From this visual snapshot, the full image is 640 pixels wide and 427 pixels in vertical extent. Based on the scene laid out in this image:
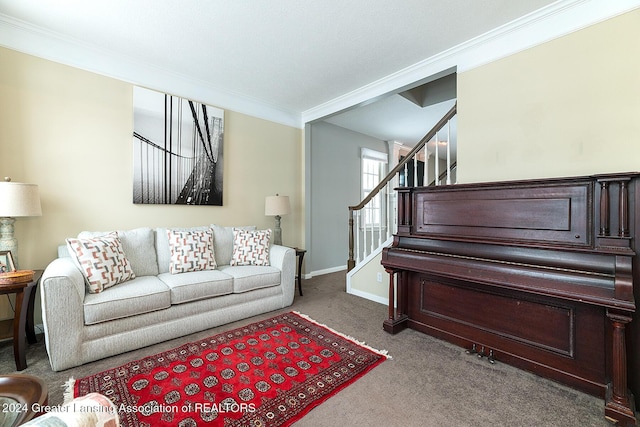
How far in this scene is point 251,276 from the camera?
296cm

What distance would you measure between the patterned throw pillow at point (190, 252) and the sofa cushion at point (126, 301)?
34 cm

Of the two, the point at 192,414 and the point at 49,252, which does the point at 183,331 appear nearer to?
the point at 192,414

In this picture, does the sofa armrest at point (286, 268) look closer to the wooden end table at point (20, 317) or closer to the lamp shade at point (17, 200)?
the wooden end table at point (20, 317)

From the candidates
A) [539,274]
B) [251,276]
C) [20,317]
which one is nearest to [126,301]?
[20,317]

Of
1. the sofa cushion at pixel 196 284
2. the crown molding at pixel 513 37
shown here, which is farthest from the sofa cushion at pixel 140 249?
the crown molding at pixel 513 37

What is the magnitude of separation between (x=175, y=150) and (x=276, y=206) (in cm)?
142

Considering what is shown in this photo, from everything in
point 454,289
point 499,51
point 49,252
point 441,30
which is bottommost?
point 454,289

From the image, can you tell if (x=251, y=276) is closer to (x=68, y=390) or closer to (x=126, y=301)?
(x=126, y=301)

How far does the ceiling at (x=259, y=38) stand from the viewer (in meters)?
2.24

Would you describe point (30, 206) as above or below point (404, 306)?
above

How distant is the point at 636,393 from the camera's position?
1.69 meters

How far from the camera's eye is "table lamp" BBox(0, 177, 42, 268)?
216 centimetres

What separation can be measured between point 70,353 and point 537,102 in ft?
13.4

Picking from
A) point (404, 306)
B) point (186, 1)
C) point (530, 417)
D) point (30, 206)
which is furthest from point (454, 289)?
point (30, 206)
